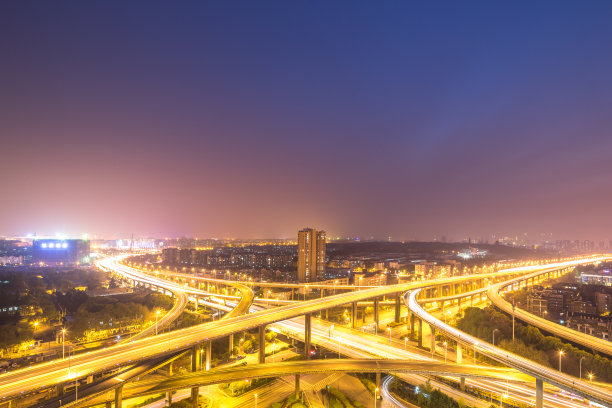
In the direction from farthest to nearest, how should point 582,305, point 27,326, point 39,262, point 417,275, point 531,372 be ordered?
point 39,262 < point 417,275 < point 582,305 < point 27,326 < point 531,372

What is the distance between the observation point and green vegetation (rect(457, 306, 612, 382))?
1939 cm

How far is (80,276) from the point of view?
186ft

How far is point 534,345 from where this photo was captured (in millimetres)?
23250

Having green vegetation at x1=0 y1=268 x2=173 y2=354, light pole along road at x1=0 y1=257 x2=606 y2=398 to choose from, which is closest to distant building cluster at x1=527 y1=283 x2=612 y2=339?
light pole along road at x1=0 y1=257 x2=606 y2=398

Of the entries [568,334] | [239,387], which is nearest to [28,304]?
[239,387]

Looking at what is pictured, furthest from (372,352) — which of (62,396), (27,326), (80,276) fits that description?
(80,276)

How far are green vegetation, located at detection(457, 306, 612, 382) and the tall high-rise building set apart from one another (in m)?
30.3

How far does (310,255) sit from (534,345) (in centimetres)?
3840

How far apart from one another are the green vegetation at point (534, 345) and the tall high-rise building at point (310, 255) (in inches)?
1192

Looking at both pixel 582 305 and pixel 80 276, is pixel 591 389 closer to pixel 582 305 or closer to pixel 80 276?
pixel 582 305

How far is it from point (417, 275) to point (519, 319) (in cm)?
3270

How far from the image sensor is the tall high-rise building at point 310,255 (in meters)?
58.1

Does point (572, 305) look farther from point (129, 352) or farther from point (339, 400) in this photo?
point (129, 352)

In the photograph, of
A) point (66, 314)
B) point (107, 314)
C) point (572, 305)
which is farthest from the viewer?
point (572, 305)
